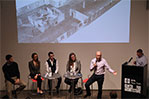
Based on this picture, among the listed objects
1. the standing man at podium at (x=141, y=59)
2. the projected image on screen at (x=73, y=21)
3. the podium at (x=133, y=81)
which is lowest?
the podium at (x=133, y=81)

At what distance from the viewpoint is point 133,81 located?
3.96m

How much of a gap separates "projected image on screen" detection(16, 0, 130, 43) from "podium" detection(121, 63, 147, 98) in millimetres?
1184

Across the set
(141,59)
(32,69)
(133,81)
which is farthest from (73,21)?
(133,81)

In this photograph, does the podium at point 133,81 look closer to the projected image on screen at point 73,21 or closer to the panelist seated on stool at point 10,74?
the projected image on screen at point 73,21

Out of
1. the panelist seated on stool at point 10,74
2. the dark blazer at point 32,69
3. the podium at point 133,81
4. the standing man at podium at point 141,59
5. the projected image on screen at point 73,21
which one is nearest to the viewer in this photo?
the podium at point 133,81

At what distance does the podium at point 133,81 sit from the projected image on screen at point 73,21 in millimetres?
1184

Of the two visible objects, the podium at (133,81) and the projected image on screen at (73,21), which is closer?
the podium at (133,81)

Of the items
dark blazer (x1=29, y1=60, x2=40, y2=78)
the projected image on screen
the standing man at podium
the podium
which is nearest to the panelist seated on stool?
dark blazer (x1=29, y1=60, x2=40, y2=78)

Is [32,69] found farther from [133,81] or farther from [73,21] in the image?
[133,81]

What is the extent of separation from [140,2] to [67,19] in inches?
79.7

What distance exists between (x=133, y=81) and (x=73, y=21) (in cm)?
221

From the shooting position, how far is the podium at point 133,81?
391 centimetres

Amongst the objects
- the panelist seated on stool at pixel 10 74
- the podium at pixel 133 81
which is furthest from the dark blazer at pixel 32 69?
the podium at pixel 133 81

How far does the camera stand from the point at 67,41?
195 inches
